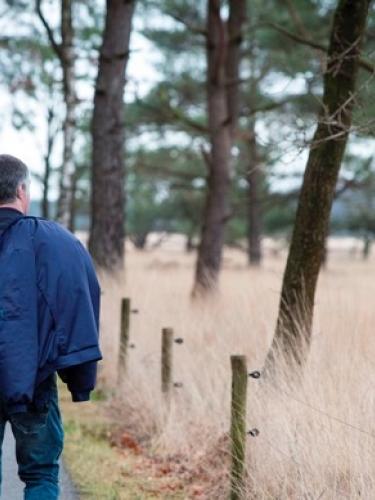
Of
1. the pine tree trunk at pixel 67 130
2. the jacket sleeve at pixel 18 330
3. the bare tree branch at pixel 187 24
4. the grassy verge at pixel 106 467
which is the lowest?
the grassy verge at pixel 106 467

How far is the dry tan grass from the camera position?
4871mm

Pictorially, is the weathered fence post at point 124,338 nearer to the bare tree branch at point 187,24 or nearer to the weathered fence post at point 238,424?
the weathered fence post at point 238,424

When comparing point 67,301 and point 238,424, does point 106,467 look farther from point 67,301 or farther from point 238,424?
point 67,301

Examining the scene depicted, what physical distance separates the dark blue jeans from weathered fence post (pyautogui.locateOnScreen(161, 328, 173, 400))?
3258 millimetres

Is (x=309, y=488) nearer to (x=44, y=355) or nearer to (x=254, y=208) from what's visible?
(x=44, y=355)

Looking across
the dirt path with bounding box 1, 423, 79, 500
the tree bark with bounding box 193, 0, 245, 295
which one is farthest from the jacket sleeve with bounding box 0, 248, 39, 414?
the tree bark with bounding box 193, 0, 245, 295

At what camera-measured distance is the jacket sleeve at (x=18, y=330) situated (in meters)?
3.91

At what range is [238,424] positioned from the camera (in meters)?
5.31

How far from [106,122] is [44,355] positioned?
965 cm

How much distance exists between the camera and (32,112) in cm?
2355

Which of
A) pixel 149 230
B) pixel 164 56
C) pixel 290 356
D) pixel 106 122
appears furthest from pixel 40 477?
pixel 149 230

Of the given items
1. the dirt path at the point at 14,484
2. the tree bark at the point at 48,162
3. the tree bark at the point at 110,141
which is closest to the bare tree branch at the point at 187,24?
the tree bark at the point at 110,141

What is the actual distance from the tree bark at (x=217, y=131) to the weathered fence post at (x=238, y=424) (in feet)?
30.6

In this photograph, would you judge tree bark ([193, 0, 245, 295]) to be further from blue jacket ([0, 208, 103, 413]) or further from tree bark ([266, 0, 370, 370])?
blue jacket ([0, 208, 103, 413])
